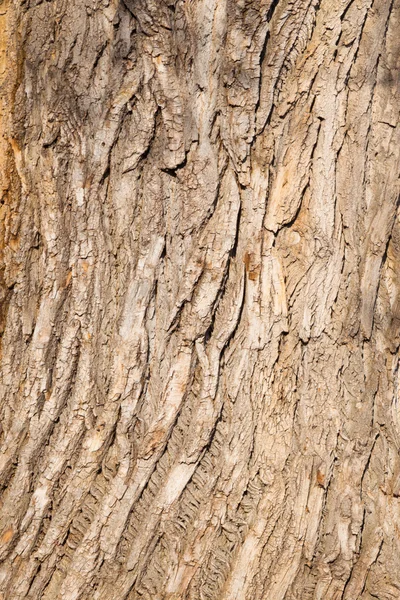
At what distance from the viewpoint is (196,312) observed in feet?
7.08

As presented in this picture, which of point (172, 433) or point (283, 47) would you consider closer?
point (283, 47)

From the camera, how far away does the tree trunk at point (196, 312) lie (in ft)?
6.97

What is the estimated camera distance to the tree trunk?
2.12 metres

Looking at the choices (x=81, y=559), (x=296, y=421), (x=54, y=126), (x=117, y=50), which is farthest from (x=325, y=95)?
(x=81, y=559)

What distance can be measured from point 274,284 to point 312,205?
293 mm

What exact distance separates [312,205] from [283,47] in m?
0.51

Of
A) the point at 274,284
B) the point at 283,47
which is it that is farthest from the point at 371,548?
the point at 283,47

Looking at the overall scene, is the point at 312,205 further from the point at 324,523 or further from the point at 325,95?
the point at 324,523

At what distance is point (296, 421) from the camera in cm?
Answer: 222

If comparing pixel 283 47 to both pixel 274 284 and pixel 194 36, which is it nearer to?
pixel 194 36

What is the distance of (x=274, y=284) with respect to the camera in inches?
85.5

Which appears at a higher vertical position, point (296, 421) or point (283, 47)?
point (283, 47)

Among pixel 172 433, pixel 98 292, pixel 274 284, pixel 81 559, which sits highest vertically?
pixel 274 284

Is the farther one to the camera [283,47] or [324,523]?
[324,523]
